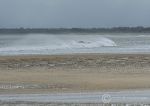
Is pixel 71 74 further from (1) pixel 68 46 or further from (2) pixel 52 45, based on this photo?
(2) pixel 52 45

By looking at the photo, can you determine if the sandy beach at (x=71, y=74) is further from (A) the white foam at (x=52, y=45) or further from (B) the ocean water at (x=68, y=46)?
(A) the white foam at (x=52, y=45)

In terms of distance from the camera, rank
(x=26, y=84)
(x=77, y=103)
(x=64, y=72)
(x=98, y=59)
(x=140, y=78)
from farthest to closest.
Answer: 1. (x=98, y=59)
2. (x=64, y=72)
3. (x=140, y=78)
4. (x=26, y=84)
5. (x=77, y=103)

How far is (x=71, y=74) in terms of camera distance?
98.7 feet

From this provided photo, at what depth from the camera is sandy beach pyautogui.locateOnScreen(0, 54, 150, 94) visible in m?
23.9

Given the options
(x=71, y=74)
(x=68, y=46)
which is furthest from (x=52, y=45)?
(x=71, y=74)

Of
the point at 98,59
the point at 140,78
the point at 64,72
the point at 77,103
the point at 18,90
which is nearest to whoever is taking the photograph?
the point at 77,103

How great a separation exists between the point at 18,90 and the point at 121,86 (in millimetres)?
4828

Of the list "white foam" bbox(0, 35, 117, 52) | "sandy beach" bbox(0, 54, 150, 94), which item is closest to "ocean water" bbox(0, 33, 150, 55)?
"white foam" bbox(0, 35, 117, 52)

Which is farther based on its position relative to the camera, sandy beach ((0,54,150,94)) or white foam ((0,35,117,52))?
white foam ((0,35,117,52))

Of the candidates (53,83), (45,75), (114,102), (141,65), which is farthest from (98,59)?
(114,102)

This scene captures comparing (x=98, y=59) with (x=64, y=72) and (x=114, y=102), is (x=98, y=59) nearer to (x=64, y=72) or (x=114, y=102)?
(x=64, y=72)

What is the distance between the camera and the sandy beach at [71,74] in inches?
942

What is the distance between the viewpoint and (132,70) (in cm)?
3200

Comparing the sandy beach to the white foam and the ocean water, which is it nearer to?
the ocean water
